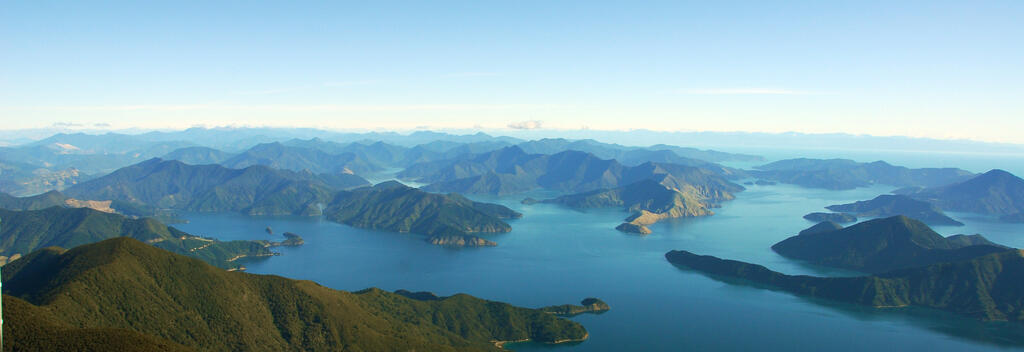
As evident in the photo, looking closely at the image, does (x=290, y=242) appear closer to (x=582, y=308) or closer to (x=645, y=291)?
(x=582, y=308)

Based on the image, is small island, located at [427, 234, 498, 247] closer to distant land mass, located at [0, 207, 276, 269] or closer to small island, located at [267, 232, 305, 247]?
small island, located at [267, 232, 305, 247]

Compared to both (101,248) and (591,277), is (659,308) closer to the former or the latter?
(591,277)

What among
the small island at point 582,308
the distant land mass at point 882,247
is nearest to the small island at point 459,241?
the small island at point 582,308

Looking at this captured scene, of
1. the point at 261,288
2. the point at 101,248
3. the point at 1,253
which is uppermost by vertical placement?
the point at 101,248

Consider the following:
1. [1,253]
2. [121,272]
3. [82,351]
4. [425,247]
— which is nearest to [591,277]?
[425,247]

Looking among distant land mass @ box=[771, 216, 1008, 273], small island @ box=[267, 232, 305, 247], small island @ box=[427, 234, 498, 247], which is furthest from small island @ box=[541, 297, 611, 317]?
small island @ box=[267, 232, 305, 247]

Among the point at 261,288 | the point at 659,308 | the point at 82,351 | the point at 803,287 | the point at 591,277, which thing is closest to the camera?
the point at 82,351

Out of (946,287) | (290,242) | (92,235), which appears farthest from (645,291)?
(92,235)
